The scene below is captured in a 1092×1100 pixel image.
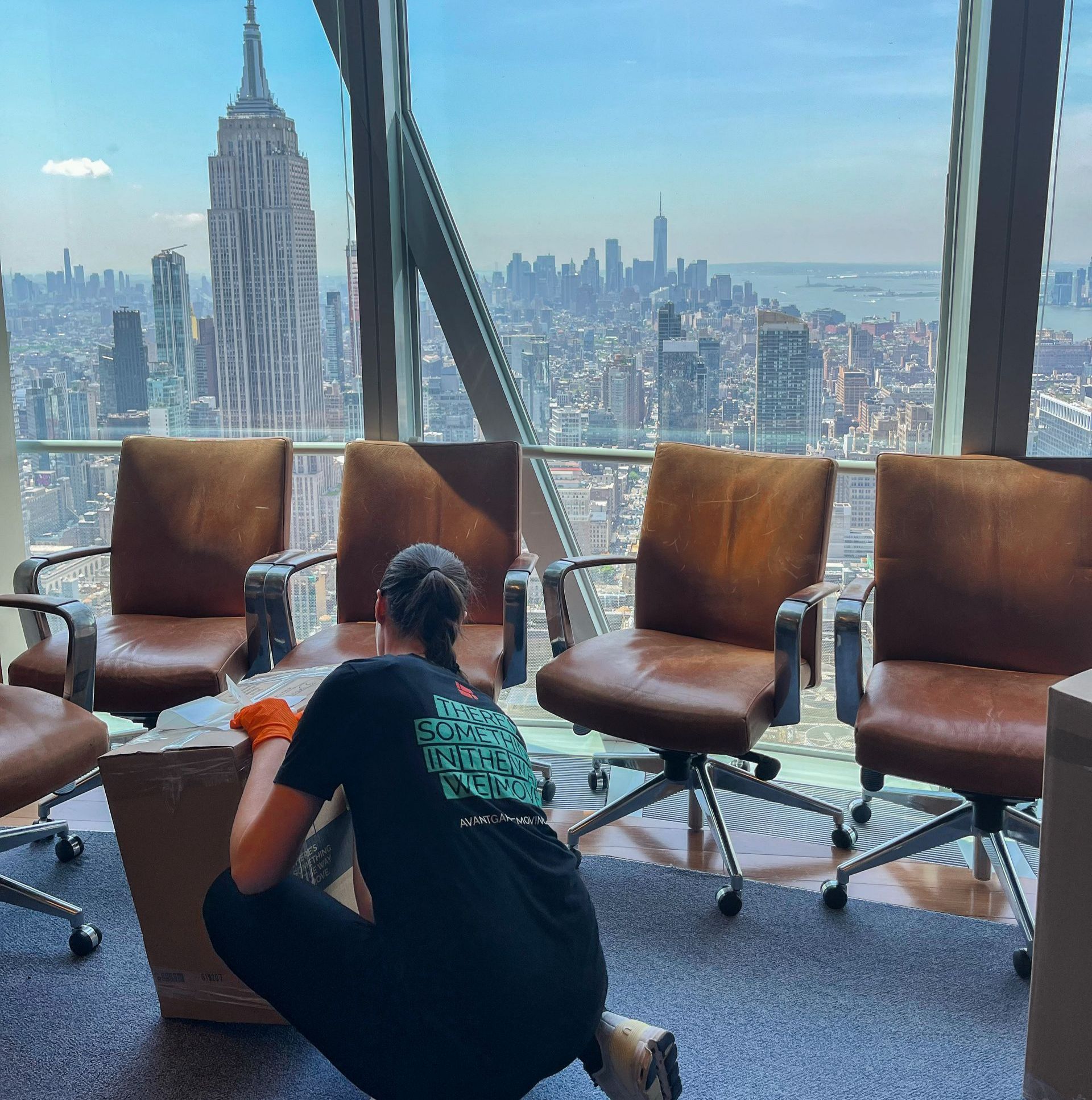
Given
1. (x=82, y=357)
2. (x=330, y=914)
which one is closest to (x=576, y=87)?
(x=82, y=357)

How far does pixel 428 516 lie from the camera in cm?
301

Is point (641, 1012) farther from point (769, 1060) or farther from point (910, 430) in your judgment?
point (910, 430)

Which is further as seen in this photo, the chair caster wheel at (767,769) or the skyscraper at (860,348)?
the skyscraper at (860,348)

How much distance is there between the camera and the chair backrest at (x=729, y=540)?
266 centimetres

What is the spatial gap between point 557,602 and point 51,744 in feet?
3.95

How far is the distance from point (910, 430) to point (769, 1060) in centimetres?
175

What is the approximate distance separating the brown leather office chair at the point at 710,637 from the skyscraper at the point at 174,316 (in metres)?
1.50

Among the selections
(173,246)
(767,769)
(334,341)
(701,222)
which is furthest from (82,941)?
(701,222)

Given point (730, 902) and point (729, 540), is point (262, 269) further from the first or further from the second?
point (730, 902)

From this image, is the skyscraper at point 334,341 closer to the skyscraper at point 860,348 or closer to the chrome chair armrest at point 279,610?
the chrome chair armrest at point 279,610

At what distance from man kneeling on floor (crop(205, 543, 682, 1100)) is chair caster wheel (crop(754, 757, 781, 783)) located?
1.13 m

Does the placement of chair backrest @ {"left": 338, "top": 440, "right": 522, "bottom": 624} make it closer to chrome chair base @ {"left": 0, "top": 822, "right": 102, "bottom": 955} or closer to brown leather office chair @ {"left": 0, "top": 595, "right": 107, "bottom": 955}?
brown leather office chair @ {"left": 0, "top": 595, "right": 107, "bottom": 955}

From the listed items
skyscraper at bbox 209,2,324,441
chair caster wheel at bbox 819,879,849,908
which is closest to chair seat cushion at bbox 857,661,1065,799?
chair caster wheel at bbox 819,879,849,908

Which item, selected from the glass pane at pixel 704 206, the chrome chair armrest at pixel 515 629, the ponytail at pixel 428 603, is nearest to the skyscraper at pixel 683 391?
the glass pane at pixel 704 206
